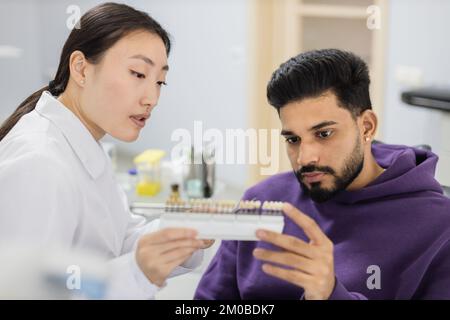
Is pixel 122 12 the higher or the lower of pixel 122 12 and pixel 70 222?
the higher

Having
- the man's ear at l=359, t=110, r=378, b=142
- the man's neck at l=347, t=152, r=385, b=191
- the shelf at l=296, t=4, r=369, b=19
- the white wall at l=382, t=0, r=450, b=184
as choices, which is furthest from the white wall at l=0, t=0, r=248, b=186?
the man's ear at l=359, t=110, r=378, b=142

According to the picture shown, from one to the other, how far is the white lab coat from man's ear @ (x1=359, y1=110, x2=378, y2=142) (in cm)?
27

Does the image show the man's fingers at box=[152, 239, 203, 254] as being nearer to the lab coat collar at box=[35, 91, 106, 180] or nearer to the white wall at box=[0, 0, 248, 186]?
the lab coat collar at box=[35, 91, 106, 180]

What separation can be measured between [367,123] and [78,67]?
371 millimetres

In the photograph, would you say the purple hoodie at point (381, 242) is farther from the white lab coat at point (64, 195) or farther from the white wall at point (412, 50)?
the white wall at point (412, 50)

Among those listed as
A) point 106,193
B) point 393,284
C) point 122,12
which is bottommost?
point 393,284

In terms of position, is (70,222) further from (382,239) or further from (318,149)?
(382,239)

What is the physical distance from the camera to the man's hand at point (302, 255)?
0.54 m

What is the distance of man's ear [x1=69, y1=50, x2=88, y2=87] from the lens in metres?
0.62

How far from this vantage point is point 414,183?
2.76 feet
